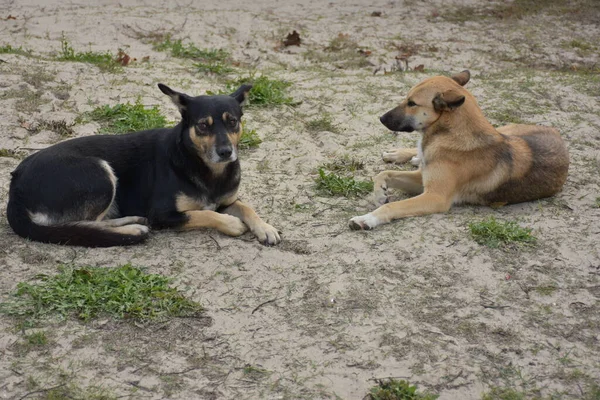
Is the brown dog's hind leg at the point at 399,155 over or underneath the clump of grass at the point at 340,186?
over

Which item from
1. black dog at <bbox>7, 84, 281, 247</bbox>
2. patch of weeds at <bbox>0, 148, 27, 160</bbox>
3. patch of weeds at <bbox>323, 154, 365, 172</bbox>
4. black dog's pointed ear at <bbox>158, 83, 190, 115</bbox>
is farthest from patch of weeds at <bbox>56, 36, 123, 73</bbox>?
black dog's pointed ear at <bbox>158, 83, 190, 115</bbox>

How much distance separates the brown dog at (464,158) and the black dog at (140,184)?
5.11ft

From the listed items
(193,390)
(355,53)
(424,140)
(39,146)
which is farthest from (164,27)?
(193,390)

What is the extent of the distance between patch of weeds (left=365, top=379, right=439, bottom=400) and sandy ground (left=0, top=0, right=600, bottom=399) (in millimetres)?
102

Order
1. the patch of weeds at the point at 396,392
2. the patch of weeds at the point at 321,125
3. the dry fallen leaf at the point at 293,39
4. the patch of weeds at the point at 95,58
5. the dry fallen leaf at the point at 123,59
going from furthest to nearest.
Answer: the dry fallen leaf at the point at 293,39, the dry fallen leaf at the point at 123,59, the patch of weeds at the point at 95,58, the patch of weeds at the point at 321,125, the patch of weeds at the point at 396,392

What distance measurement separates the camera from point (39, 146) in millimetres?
7281

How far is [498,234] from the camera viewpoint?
580 centimetres

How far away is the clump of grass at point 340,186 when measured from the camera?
268 inches

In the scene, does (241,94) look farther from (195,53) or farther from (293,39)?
(293,39)

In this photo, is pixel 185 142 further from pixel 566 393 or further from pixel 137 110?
pixel 566 393

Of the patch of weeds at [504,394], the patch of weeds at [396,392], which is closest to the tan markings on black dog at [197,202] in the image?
the patch of weeds at [396,392]

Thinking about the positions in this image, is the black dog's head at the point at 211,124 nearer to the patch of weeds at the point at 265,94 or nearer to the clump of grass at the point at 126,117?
the clump of grass at the point at 126,117

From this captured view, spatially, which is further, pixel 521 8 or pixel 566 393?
pixel 521 8

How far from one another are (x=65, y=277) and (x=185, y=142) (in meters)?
1.53
